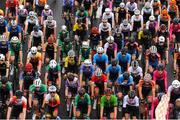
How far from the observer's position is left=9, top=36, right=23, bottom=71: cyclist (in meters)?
24.9

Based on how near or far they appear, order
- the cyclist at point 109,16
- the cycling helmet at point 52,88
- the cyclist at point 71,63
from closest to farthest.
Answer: the cycling helmet at point 52,88 < the cyclist at point 71,63 < the cyclist at point 109,16

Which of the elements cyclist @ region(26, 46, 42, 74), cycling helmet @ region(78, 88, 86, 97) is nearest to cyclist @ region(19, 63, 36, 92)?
cyclist @ region(26, 46, 42, 74)

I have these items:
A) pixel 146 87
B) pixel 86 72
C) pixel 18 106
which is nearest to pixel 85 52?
pixel 86 72

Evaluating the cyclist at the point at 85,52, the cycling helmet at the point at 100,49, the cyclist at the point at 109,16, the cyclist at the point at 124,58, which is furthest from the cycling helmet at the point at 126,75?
the cyclist at the point at 109,16

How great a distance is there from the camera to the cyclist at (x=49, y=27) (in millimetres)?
26734

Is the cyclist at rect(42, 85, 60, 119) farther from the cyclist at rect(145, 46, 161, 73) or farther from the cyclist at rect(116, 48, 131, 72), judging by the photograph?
the cyclist at rect(145, 46, 161, 73)

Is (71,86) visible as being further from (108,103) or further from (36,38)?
(36,38)

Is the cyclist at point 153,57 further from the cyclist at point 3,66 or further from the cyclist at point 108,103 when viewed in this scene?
the cyclist at point 3,66

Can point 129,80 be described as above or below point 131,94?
above

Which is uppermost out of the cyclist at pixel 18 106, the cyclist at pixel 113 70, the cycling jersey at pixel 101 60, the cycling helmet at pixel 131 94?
the cycling jersey at pixel 101 60

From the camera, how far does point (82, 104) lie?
21656 mm

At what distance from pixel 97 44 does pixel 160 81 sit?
4417mm

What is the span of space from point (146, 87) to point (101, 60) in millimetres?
2950

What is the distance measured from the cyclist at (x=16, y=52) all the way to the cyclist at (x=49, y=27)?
7.47 feet
